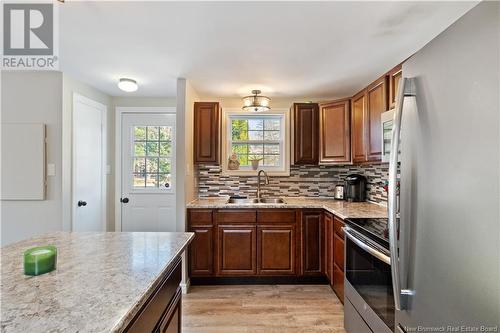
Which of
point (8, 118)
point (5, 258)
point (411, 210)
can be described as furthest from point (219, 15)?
point (8, 118)

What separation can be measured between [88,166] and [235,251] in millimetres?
2079

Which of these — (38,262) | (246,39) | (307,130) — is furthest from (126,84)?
(38,262)

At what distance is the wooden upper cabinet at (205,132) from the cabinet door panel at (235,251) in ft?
2.93

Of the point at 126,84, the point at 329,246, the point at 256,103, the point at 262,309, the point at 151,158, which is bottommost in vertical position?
the point at 262,309

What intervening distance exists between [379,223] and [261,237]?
4.59ft

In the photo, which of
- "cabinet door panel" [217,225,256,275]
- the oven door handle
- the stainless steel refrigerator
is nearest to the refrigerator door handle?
the stainless steel refrigerator

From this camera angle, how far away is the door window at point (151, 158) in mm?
3846

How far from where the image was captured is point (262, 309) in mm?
2549

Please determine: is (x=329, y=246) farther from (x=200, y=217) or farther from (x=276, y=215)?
(x=200, y=217)

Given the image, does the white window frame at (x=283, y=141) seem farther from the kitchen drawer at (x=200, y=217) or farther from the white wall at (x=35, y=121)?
the white wall at (x=35, y=121)

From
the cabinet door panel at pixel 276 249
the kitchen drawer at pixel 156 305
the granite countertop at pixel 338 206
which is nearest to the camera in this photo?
the kitchen drawer at pixel 156 305

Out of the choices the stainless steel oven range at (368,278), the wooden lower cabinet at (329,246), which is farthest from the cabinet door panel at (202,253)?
the stainless steel oven range at (368,278)

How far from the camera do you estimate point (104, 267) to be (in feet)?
3.71

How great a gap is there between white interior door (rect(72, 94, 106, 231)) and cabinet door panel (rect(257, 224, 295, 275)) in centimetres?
209
